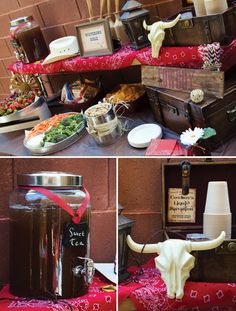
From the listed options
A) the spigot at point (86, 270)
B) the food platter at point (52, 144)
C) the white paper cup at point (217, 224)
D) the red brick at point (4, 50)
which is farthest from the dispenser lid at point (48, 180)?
the red brick at point (4, 50)

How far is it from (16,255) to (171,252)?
422mm

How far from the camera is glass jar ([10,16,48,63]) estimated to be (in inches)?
84.1

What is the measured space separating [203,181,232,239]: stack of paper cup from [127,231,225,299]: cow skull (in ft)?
0.55

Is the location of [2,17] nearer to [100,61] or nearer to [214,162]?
[100,61]

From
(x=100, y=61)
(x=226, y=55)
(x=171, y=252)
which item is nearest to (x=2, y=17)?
(x=100, y=61)

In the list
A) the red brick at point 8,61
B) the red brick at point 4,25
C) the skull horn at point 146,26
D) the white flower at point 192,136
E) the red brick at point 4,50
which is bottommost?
the white flower at point 192,136

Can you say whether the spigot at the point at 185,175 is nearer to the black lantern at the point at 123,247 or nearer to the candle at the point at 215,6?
the black lantern at the point at 123,247

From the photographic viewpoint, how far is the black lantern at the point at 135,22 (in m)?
1.70

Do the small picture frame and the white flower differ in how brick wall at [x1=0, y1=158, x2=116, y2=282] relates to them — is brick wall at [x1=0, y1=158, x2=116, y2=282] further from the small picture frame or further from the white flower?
the small picture frame

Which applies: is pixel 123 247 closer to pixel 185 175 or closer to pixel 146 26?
pixel 185 175

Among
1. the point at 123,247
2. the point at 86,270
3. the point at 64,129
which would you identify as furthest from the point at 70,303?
the point at 64,129

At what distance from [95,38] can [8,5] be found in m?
0.88

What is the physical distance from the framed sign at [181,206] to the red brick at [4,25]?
153cm

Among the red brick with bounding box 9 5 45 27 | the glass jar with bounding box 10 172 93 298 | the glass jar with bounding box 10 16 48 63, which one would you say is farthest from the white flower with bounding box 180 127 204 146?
the red brick with bounding box 9 5 45 27
